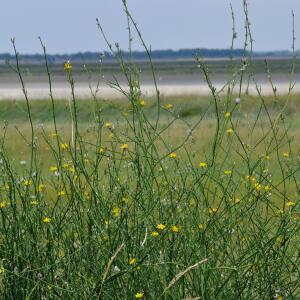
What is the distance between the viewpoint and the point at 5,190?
14.3 feet

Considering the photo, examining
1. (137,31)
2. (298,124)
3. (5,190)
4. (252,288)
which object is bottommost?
(298,124)

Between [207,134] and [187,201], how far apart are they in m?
11.9

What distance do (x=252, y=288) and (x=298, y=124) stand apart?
53.1 feet

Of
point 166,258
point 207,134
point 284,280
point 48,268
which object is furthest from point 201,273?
point 207,134

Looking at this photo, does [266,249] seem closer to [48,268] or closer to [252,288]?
[252,288]

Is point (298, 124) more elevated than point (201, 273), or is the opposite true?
point (201, 273)

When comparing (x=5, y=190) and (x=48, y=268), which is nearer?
(x=48, y=268)

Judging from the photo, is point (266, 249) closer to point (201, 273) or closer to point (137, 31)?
point (201, 273)

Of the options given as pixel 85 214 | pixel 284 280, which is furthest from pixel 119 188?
pixel 284 280

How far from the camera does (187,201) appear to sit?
12.7 ft

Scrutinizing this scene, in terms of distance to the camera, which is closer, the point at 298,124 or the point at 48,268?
the point at 48,268

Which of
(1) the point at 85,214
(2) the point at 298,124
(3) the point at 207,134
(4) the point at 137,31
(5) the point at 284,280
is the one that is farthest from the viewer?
(2) the point at 298,124

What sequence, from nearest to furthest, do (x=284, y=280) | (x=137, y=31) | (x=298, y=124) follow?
(x=137, y=31), (x=284, y=280), (x=298, y=124)

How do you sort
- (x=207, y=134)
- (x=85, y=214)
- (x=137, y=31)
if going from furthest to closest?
(x=207, y=134) < (x=85, y=214) < (x=137, y=31)
